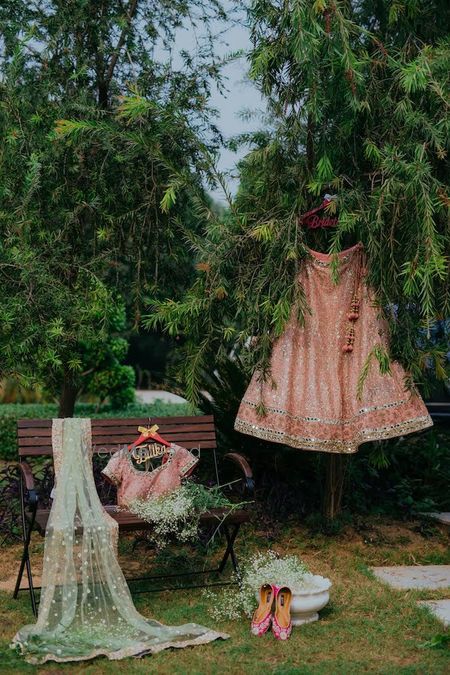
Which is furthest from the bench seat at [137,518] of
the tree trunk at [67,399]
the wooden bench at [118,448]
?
the tree trunk at [67,399]

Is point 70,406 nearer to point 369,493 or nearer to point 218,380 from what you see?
point 218,380

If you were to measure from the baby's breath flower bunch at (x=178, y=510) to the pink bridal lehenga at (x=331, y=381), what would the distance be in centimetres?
71

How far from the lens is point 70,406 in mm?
7160

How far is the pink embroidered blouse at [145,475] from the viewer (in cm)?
536

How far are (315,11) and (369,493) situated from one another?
3469mm

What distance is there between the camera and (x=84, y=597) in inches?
183

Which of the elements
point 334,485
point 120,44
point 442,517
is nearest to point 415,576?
point 334,485

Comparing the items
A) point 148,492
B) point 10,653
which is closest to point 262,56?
point 148,492

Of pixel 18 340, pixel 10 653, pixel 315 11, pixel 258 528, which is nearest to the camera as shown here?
pixel 10 653

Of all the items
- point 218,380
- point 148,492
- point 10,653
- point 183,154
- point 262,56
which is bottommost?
point 10,653

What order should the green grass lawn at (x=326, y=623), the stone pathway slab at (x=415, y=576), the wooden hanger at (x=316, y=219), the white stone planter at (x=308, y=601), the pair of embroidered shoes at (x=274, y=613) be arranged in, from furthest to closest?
1. the wooden hanger at (x=316, y=219)
2. the stone pathway slab at (x=415, y=576)
3. the white stone planter at (x=308, y=601)
4. the pair of embroidered shoes at (x=274, y=613)
5. the green grass lawn at (x=326, y=623)

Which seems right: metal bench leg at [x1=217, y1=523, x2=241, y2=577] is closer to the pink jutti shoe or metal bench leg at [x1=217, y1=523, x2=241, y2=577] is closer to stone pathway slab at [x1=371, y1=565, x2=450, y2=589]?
the pink jutti shoe

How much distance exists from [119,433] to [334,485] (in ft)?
5.36

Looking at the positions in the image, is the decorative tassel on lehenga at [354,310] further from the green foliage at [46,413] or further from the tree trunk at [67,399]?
the green foliage at [46,413]
